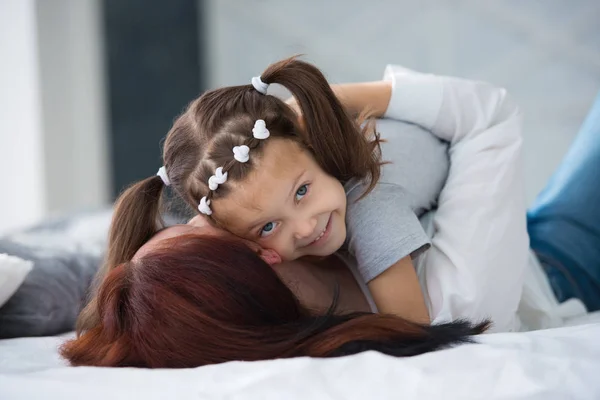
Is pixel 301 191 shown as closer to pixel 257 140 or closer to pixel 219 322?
pixel 257 140

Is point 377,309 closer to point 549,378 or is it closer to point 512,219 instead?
point 512,219

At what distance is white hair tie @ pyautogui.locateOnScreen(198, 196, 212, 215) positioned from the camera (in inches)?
41.7

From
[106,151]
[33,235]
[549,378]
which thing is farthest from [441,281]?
[106,151]

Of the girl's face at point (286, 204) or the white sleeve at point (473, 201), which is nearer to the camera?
the girl's face at point (286, 204)

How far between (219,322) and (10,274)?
504 mm

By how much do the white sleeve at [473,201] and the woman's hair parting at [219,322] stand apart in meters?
0.22

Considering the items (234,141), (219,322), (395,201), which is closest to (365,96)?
(395,201)

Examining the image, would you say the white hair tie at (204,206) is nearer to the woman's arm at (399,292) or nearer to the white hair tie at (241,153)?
the white hair tie at (241,153)

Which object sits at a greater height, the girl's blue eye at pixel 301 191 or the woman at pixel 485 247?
the girl's blue eye at pixel 301 191

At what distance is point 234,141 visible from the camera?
104 centimetres

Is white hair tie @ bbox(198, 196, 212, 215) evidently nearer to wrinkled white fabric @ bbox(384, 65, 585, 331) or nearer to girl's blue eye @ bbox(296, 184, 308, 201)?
girl's blue eye @ bbox(296, 184, 308, 201)

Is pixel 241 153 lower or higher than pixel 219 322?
higher

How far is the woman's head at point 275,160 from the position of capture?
1032 millimetres

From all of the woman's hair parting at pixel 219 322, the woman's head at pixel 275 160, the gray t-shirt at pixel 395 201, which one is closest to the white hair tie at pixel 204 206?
the woman's head at pixel 275 160
